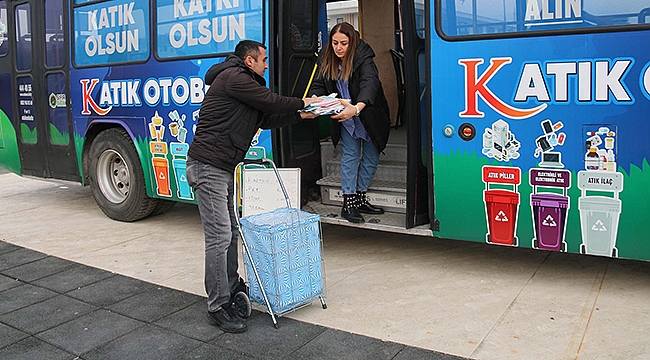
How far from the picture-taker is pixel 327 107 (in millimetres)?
4785

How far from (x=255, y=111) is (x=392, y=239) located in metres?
2.42

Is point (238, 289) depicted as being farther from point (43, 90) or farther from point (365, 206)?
point (43, 90)

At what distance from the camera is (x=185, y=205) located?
28.0ft

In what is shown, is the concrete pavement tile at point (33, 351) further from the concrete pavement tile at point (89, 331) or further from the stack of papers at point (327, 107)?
the stack of papers at point (327, 107)

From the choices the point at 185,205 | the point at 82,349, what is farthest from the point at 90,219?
the point at 82,349

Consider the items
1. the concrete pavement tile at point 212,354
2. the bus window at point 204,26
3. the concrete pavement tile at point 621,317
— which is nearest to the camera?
the concrete pavement tile at point 621,317

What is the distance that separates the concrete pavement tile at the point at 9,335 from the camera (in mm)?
4288

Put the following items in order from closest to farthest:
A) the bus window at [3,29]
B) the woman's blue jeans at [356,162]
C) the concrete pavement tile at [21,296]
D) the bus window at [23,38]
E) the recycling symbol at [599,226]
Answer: the recycling symbol at [599,226] → the concrete pavement tile at [21,296] → the woman's blue jeans at [356,162] → the bus window at [23,38] → the bus window at [3,29]

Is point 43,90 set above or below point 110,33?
below

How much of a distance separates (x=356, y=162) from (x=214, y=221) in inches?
68.5

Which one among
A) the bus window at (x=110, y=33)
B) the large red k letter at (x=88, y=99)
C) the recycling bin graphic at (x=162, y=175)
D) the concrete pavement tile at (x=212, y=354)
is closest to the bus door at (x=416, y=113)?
the concrete pavement tile at (x=212, y=354)

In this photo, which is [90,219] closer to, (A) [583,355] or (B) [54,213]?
(B) [54,213]

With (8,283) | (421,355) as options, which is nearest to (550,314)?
(421,355)

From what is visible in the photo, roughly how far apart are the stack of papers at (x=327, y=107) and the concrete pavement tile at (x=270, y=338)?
148 cm
